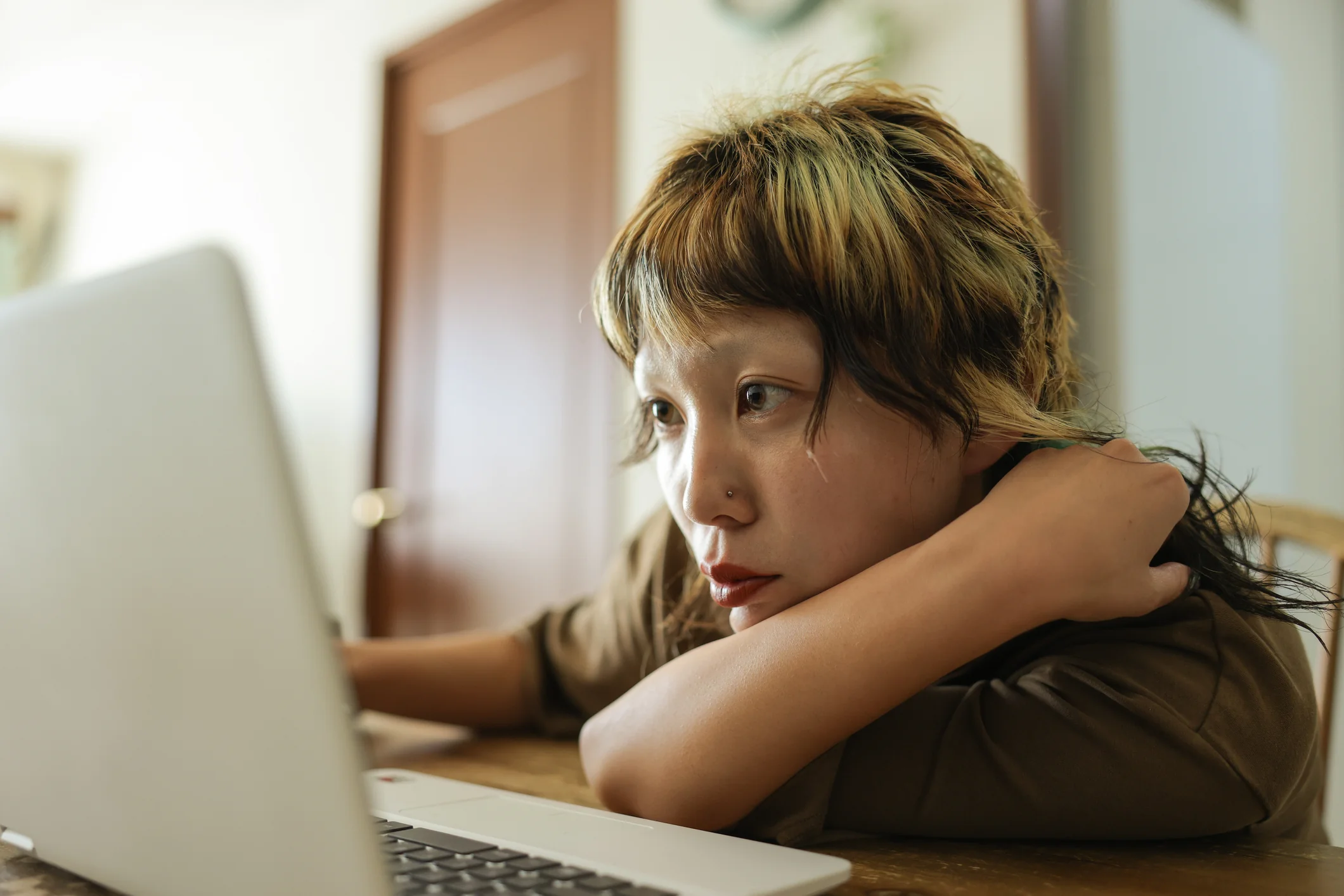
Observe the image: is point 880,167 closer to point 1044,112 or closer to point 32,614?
point 32,614

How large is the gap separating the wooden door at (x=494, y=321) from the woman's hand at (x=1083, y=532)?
68.6 inches

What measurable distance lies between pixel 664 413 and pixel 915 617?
0.20 m

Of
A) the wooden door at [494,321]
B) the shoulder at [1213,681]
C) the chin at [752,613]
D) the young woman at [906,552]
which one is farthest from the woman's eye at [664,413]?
the wooden door at [494,321]

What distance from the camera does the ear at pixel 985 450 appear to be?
629 mm

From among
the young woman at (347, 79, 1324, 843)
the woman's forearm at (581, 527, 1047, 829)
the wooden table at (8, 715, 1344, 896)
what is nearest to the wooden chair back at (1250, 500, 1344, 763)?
the young woman at (347, 79, 1324, 843)

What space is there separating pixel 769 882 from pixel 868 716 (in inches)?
5.6

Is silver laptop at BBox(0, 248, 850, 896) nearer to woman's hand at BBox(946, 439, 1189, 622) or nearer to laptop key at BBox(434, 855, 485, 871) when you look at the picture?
laptop key at BBox(434, 855, 485, 871)

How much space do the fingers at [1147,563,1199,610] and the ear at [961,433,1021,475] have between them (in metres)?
0.10

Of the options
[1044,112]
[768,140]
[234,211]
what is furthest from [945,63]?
[234,211]

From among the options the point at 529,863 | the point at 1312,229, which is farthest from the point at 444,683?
the point at 1312,229

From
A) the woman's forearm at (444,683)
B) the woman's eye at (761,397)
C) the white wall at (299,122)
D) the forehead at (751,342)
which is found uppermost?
the white wall at (299,122)

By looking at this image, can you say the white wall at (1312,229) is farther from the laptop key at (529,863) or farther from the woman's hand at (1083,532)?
the laptop key at (529,863)

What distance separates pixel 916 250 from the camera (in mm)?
602

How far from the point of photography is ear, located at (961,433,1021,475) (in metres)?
0.63
